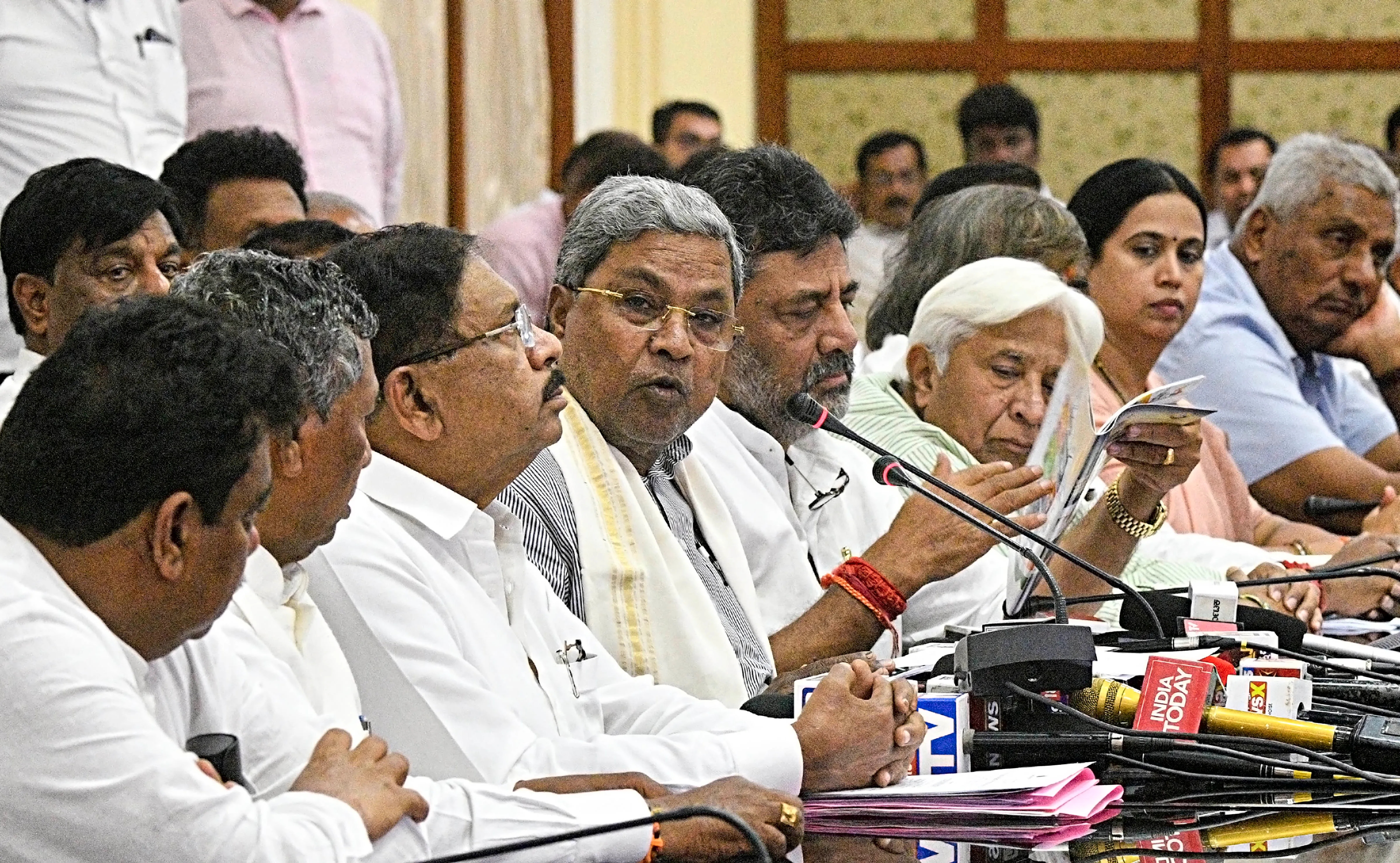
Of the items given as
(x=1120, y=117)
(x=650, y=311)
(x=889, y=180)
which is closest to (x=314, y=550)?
(x=650, y=311)

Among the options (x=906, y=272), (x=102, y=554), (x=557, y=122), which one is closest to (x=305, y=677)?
(x=102, y=554)

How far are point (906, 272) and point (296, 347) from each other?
2223 mm

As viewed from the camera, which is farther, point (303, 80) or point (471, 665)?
point (303, 80)

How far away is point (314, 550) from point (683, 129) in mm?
5445

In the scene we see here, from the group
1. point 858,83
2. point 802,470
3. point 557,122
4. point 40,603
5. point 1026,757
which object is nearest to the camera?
point 40,603

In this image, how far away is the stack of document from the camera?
6.56ft

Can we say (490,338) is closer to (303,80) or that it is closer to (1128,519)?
(1128,519)

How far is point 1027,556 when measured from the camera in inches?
102

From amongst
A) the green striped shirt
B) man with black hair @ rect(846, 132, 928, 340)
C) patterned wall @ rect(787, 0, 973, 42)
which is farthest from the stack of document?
patterned wall @ rect(787, 0, 973, 42)

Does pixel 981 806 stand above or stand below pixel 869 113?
below

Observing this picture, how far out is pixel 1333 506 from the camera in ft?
13.4

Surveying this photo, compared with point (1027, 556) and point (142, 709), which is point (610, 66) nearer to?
point (1027, 556)

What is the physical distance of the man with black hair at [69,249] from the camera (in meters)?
3.23

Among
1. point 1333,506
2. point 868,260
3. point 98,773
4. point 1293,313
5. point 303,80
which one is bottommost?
point 1333,506
